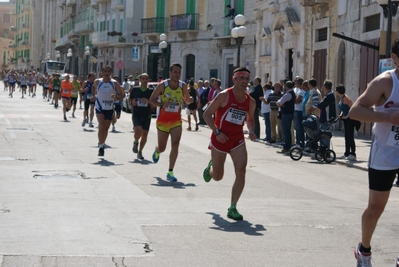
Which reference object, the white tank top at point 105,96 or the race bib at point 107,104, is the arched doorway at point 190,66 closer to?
the white tank top at point 105,96

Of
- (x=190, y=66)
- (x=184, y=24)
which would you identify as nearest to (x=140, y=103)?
(x=184, y=24)

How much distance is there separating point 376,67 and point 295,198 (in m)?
15.2

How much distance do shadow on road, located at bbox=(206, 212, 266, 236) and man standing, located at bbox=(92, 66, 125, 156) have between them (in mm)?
7787

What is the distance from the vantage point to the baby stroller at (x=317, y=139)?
18188 mm

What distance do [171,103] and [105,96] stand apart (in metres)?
3.60

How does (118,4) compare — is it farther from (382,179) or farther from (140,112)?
(382,179)

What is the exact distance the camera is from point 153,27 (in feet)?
185

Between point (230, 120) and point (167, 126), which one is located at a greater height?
point (230, 120)

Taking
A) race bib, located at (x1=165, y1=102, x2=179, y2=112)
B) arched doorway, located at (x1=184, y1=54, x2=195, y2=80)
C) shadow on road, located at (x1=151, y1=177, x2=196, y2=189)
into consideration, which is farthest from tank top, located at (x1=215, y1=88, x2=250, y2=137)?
arched doorway, located at (x1=184, y1=54, x2=195, y2=80)

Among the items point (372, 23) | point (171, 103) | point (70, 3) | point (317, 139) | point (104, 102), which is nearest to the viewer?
point (171, 103)

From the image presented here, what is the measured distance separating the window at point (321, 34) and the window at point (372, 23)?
3719 millimetres

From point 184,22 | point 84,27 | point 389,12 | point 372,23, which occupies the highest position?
point 84,27

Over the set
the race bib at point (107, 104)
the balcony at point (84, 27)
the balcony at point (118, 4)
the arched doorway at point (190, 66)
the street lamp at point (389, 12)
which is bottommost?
the race bib at point (107, 104)

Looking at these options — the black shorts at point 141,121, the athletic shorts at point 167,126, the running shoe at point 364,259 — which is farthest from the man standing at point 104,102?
the running shoe at point 364,259
